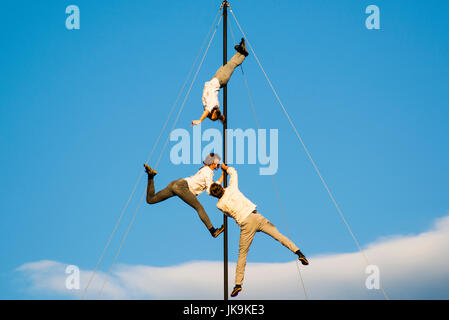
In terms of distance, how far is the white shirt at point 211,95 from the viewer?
12695 mm

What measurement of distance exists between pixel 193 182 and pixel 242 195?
1.01 meters

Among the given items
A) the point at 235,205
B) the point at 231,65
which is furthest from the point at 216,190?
the point at 231,65

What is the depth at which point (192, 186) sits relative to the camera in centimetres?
1271

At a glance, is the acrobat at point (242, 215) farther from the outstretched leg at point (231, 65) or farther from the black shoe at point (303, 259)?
the outstretched leg at point (231, 65)

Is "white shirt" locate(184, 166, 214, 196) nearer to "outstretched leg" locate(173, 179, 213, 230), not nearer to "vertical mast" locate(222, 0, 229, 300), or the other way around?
"outstretched leg" locate(173, 179, 213, 230)

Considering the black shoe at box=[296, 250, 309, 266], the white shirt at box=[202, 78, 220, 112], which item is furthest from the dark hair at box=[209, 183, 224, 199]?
the black shoe at box=[296, 250, 309, 266]

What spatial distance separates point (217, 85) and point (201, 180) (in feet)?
6.18

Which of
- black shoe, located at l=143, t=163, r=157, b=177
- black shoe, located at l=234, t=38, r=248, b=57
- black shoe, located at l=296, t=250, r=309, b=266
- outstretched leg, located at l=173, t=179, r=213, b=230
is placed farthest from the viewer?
black shoe, located at l=234, t=38, r=248, b=57

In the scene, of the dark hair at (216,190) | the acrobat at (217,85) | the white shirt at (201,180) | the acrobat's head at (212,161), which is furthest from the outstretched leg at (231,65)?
the dark hair at (216,190)

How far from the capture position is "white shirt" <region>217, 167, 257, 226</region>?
40.4 ft

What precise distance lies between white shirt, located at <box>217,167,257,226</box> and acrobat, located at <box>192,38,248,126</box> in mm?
1439

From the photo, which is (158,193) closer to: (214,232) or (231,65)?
(214,232)
